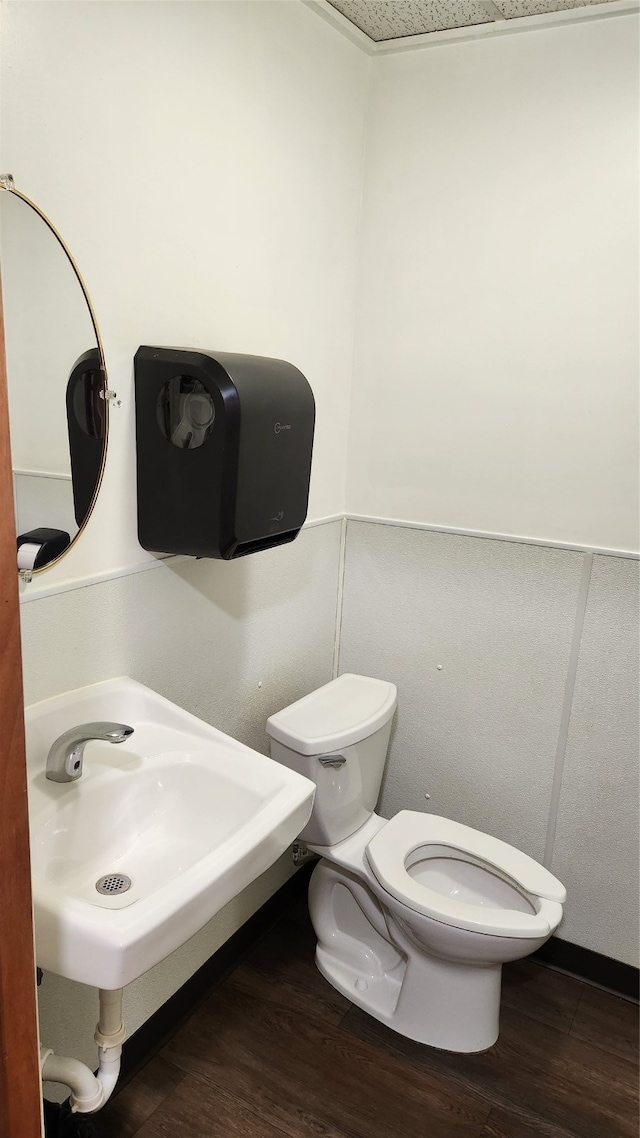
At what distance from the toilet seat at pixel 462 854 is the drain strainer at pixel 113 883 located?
2.36 feet

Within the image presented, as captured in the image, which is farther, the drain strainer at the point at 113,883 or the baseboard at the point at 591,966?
the baseboard at the point at 591,966

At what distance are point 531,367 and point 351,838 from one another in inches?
48.6

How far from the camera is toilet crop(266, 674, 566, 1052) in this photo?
165 cm

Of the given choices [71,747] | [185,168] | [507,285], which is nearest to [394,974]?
[71,747]

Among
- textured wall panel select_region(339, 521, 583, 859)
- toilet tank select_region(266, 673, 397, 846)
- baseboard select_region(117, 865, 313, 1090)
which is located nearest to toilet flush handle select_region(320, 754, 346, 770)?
toilet tank select_region(266, 673, 397, 846)

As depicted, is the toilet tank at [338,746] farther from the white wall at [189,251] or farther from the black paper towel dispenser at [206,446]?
the black paper towel dispenser at [206,446]

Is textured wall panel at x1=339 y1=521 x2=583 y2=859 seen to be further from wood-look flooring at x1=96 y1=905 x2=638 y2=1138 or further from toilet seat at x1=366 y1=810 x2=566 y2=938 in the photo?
wood-look flooring at x1=96 y1=905 x2=638 y2=1138

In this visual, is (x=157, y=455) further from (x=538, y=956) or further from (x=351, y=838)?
(x=538, y=956)

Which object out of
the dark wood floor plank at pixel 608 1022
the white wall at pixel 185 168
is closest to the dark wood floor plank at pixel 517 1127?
the dark wood floor plank at pixel 608 1022

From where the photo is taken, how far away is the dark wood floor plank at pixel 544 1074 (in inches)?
64.1

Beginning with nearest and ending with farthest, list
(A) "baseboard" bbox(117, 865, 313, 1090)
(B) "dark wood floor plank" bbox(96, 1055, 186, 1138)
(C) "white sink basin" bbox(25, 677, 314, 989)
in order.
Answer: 1. (C) "white sink basin" bbox(25, 677, 314, 989)
2. (B) "dark wood floor plank" bbox(96, 1055, 186, 1138)
3. (A) "baseboard" bbox(117, 865, 313, 1090)

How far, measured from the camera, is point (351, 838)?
1.90 meters

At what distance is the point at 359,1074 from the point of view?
1683 mm

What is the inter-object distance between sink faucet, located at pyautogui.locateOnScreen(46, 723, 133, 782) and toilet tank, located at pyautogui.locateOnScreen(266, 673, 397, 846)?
0.63 meters
